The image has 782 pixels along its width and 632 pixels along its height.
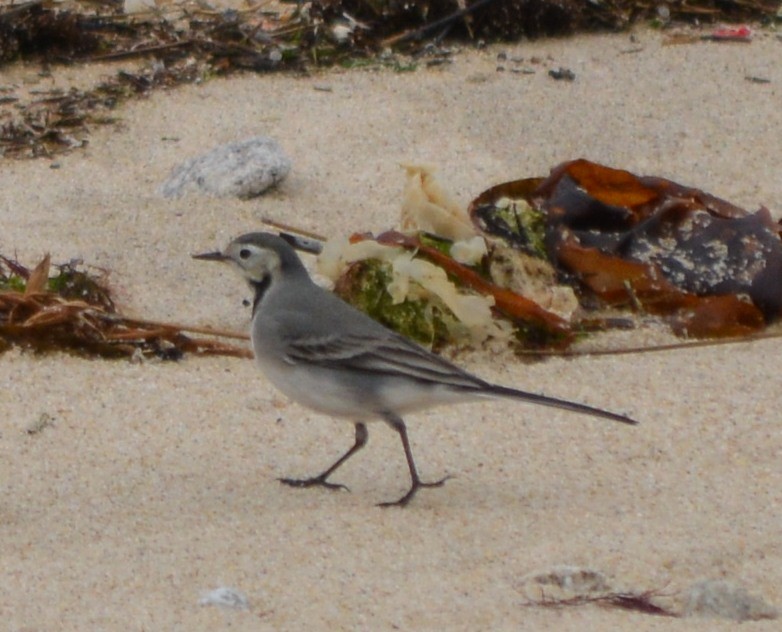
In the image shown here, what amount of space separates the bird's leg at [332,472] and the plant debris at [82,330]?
96cm

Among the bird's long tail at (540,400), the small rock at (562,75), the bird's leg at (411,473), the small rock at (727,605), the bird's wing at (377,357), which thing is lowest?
the bird's leg at (411,473)

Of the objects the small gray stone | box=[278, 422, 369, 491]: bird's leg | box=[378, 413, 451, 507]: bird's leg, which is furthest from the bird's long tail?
the small gray stone

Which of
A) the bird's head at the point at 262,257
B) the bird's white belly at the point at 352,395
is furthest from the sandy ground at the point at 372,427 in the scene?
the bird's head at the point at 262,257

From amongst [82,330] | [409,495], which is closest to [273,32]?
[82,330]

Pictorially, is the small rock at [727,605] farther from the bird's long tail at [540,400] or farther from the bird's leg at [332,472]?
the bird's leg at [332,472]

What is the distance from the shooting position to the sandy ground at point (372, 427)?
4.73 metres

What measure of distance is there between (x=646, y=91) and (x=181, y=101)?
2536 mm

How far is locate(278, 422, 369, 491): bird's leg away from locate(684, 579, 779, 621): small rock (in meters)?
1.49

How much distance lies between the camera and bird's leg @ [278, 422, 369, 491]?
5574 millimetres

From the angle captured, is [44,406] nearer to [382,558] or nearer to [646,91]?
[382,558]

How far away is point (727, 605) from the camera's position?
4.52 m

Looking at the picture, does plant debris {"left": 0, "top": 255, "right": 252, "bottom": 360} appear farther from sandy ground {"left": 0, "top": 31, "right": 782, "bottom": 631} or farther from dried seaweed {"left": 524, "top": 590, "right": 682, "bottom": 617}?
dried seaweed {"left": 524, "top": 590, "right": 682, "bottom": 617}

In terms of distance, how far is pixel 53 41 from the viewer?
9.35 metres

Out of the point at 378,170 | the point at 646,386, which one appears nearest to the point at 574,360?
the point at 646,386
